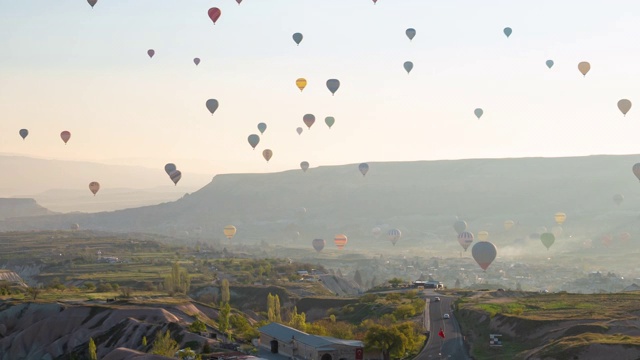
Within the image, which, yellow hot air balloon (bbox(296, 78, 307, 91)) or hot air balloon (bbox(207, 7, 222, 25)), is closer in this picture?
hot air balloon (bbox(207, 7, 222, 25))

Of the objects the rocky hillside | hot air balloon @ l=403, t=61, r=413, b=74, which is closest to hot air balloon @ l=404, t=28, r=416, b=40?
hot air balloon @ l=403, t=61, r=413, b=74

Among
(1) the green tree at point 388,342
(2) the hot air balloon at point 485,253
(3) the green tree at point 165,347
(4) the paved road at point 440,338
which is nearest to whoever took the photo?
(1) the green tree at point 388,342

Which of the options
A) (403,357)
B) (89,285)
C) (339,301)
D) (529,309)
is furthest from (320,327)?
(89,285)

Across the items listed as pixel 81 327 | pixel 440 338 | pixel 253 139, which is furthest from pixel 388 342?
pixel 253 139

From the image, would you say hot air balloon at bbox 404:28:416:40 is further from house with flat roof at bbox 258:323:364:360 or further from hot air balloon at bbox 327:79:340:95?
house with flat roof at bbox 258:323:364:360

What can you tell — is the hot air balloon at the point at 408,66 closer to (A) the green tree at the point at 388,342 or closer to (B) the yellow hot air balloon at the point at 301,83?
(B) the yellow hot air balloon at the point at 301,83

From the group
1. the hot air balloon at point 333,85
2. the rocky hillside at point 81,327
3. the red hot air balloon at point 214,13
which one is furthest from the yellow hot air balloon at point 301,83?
the rocky hillside at point 81,327
